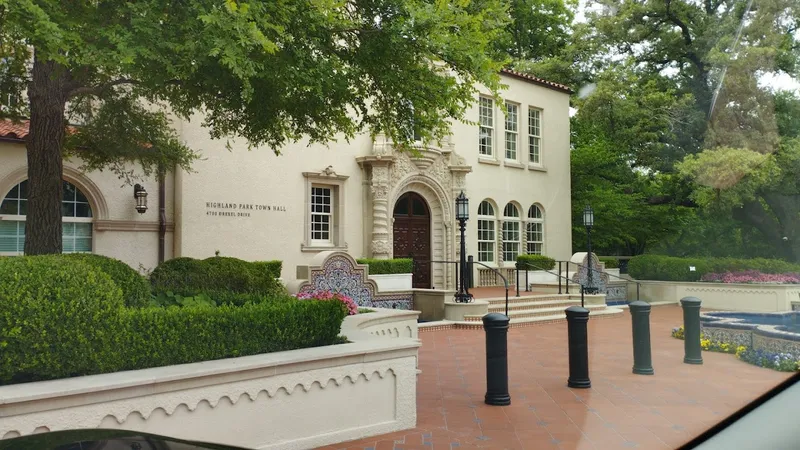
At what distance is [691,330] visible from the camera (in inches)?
70.3

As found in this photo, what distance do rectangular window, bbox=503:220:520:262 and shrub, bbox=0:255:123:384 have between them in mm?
16023

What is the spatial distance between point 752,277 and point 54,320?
3.63 m

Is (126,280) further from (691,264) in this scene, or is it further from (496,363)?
(691,264)

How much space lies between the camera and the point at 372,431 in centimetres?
486

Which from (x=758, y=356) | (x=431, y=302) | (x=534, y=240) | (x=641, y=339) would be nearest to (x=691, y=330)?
(x=758, y=356)

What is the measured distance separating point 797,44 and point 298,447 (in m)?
3.96

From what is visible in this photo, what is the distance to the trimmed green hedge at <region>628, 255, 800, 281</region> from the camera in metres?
1.43

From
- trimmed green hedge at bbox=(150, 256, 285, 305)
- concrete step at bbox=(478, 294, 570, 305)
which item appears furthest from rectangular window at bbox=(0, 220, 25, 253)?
concrete step at bbox=(478, 294, 570, 305)

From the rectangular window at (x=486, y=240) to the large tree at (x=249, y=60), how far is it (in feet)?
37.6

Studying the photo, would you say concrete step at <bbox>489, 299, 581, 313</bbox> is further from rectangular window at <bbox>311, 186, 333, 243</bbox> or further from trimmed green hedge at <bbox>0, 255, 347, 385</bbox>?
trimmed green hedge at <bbox>0, 255, 347, 385</bbox>

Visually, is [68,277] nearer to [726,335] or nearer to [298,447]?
[298,447]

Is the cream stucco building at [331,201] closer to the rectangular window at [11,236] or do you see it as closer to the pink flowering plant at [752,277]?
the rectangular window at [11,236]

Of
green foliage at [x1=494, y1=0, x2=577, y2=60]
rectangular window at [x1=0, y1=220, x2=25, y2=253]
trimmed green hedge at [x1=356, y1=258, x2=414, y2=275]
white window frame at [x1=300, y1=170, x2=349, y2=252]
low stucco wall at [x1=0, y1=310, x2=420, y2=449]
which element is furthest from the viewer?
white window frame at [x1=300, y1=170, x2=349, y2=252]

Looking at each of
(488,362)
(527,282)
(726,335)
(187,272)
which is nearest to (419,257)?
(527,282)
